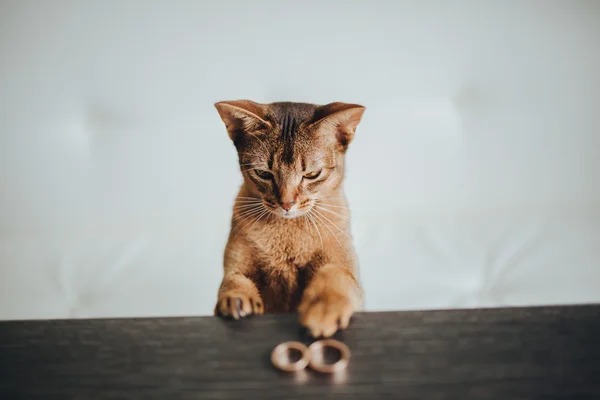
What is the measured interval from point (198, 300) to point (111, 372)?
2.12 feet

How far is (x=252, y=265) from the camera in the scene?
104cm

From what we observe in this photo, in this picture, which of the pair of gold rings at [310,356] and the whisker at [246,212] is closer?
the pair of gold rings at [310,356]

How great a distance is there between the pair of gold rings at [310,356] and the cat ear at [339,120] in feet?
→ 1.45

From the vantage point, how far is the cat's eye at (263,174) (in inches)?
38.8

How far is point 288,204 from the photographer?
0.95 metres

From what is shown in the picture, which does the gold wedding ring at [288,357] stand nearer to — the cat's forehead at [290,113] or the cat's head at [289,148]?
the cat's head at [289,148]

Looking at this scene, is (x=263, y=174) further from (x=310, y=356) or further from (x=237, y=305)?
(x=310, y=356)

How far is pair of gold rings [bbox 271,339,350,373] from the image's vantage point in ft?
2.12

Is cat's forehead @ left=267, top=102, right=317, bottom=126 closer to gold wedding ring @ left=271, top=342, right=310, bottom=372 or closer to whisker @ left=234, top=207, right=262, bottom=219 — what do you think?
whisker @ left=234, top=207, right=262, bottom=219

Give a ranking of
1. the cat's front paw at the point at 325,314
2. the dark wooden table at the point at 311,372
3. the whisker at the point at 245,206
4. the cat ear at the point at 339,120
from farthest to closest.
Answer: the whisker at the point at 245,206, the cat ear at the point at 339,120, the cat's front paw at the point at 325,314, the dark wooden table at the point at 311,372

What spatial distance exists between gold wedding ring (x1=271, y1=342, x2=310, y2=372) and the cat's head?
12.8 inches

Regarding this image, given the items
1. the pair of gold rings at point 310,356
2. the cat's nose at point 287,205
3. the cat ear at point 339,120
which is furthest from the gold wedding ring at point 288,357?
the cat ear at point 339,120

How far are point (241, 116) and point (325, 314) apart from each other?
17.7 inches

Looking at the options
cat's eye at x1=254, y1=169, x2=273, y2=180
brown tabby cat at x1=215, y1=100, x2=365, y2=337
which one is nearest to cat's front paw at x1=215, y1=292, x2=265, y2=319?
brown tabby cat at x1=215, y1=100, x2=365, y2=337
